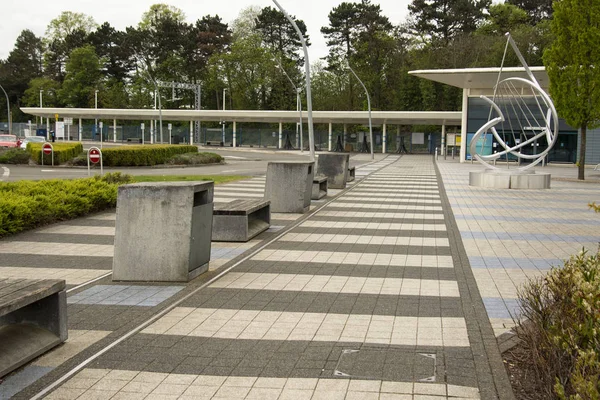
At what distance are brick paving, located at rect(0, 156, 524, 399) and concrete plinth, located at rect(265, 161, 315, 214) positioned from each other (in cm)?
417

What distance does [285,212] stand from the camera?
16344mm

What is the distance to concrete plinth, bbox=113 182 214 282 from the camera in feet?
28.0

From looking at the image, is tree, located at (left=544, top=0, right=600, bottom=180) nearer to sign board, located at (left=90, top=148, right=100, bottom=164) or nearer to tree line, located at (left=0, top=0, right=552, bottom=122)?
sign board, located at (left=90, top=148, right=100, bottom=164)

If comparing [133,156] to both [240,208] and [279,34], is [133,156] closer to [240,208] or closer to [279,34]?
[240,208]

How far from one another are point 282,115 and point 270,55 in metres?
27.8

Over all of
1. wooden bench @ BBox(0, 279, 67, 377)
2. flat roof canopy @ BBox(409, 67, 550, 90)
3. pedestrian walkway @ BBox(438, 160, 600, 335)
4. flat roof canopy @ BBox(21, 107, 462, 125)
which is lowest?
pedestrian walkway @ BBox(438, 160, 600, 335)

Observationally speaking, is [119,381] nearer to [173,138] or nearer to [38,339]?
[38,339]

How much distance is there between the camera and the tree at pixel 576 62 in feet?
95.6

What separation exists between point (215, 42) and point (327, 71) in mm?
17007

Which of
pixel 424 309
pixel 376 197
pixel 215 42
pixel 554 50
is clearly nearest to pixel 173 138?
pixel 215 42

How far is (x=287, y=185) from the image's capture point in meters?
16.3

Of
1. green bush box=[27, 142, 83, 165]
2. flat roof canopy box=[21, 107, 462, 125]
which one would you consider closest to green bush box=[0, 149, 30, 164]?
green bush box=[27, 142, 83, 165]

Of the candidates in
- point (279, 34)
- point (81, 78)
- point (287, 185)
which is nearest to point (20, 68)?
point (81, 78)

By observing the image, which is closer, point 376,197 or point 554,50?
point 376,197
